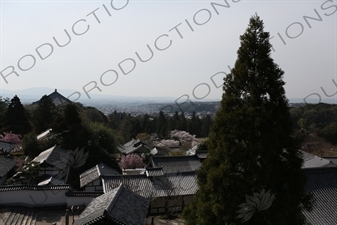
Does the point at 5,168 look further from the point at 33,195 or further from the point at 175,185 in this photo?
the point at 175,185

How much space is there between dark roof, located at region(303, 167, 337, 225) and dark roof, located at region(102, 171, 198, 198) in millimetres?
5642

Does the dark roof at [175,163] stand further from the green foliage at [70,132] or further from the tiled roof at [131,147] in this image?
the tiled roof at [131,147]

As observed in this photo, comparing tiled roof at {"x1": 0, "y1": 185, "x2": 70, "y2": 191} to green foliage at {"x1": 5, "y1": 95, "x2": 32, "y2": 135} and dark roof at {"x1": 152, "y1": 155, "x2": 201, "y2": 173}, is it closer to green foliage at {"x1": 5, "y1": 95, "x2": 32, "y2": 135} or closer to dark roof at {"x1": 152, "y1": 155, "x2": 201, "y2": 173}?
dark roof at {"x1": 152, "y1": 155, "x2": 201, "y2": 173}

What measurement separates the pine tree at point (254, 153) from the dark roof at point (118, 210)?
2.40 metres

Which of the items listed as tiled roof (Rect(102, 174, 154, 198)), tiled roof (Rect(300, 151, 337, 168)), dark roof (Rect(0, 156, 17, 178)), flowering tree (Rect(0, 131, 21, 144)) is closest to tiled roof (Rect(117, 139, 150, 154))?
flowering tree (Rect(0, 131, 21, 144))

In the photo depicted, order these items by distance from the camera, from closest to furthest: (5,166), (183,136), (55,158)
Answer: (5,166) → (55,158) → (183,136)

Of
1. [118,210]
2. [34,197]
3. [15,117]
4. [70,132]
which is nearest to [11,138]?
[15,117]

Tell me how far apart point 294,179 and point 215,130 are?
1.92 meters

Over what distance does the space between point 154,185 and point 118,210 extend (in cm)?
778

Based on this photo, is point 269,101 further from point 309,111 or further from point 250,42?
point 309,111

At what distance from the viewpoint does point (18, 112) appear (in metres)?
28.2

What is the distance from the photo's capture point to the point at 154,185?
631 inches

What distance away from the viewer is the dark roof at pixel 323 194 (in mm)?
10273

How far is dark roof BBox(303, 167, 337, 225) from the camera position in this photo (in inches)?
404
